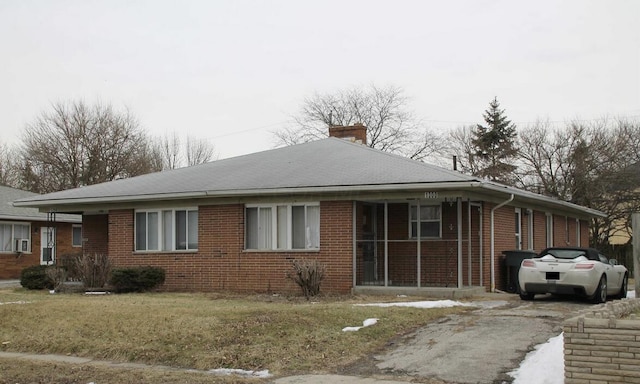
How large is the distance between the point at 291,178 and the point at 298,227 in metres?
1.33

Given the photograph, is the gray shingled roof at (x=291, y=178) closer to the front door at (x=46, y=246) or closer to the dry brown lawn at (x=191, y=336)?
the dry brown lawn at (x=191, y=336)

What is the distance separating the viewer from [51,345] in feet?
42.1

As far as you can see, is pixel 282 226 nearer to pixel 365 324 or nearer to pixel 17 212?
pixel 365 324

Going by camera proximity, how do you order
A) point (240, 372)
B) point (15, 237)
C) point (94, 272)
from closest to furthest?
point (240, 372), point (94, 272), point (15, 237)

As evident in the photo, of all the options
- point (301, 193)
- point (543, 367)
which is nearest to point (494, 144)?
point (301, 193)

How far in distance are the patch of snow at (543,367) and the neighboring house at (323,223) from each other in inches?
276

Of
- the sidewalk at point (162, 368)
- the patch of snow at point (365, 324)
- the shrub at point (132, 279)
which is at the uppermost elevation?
the shrub at point (132, 279)

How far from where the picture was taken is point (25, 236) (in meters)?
34.0

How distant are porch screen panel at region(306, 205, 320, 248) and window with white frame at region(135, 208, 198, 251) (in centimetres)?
370

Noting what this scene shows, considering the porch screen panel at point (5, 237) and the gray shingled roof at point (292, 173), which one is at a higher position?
the gray shingled roof at point (292, 173)

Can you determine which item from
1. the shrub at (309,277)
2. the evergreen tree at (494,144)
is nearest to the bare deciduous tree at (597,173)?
the evergreen tree at (494,144)

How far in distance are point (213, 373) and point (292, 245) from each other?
9.49 metres

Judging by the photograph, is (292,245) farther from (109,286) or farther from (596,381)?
(596,381)

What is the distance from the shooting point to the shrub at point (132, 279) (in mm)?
20484
